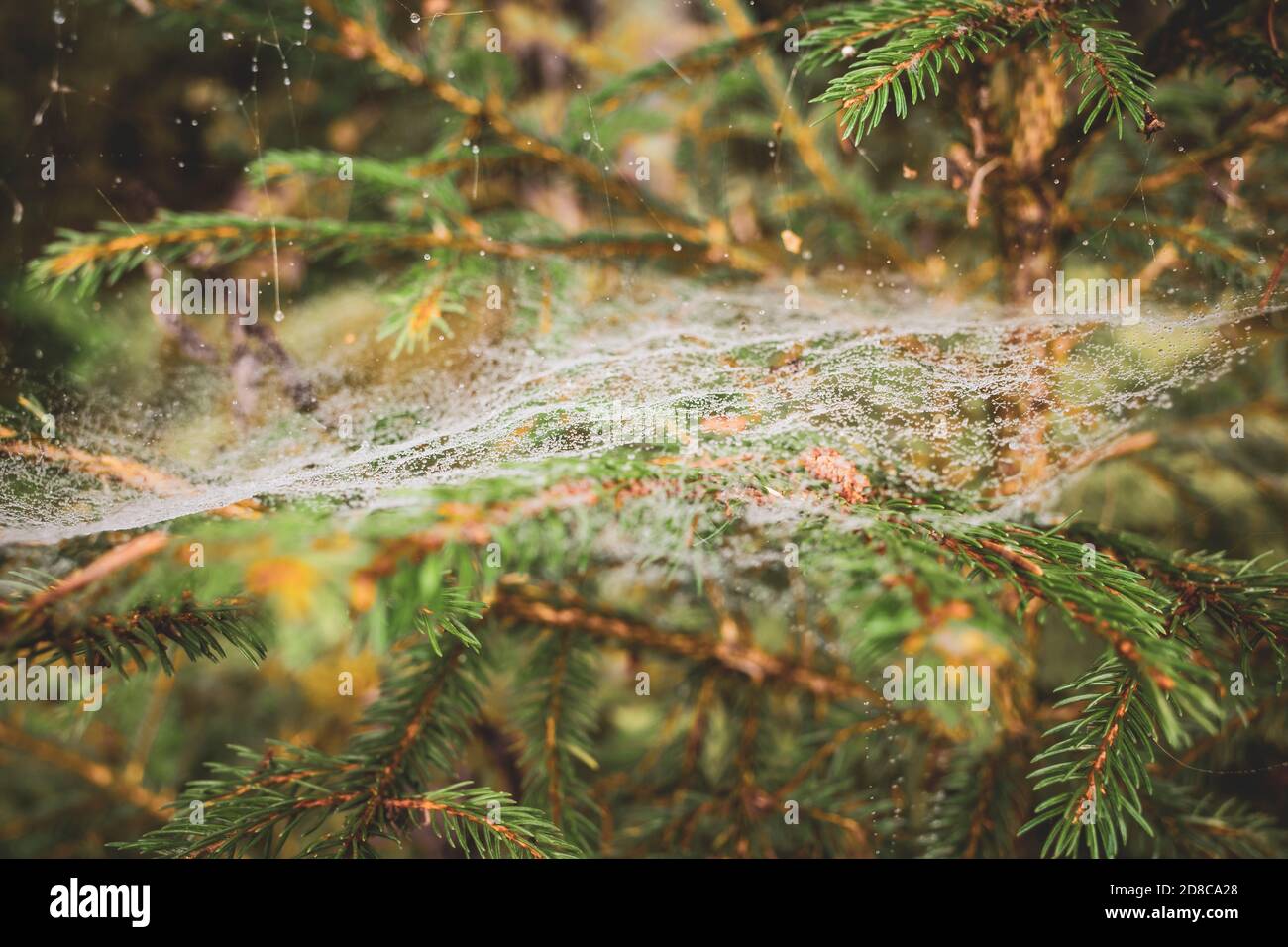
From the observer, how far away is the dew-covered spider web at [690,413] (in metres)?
0.90

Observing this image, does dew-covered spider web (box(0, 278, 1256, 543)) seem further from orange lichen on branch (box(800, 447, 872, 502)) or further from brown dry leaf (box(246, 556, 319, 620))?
brown dry leaf (box(246, 556, 319, 620))

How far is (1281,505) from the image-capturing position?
1.33 metres

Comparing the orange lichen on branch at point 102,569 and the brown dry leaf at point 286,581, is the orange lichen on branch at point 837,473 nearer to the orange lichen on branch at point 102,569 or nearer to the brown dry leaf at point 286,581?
the brown dry leaf at point 286,581

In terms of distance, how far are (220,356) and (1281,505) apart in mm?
2223

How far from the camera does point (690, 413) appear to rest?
0.84 meters

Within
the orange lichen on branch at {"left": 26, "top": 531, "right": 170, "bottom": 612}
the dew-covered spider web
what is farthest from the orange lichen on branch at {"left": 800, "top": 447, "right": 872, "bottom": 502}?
the orange lichen on branch at {"left": 26, "top": 531, "right": 170, "bottom": 612}

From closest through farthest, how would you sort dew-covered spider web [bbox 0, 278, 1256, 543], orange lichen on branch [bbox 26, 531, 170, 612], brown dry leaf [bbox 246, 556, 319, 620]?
brown dry leaf [bbox 246, 556, 319, 620] → orange lichen on branch [bbox 26, 531, 170, 612] → dew-covered spider web [bbox 0, 278, 1256, 543]

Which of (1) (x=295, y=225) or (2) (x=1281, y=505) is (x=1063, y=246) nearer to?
(2) (x=1281, y=505)

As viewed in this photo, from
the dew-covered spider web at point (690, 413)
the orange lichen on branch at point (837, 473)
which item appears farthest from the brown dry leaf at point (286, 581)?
the orange lichen on branch at point (837, 473)

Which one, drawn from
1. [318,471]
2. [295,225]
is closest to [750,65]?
[295,225]

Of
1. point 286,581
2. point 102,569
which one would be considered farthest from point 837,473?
point 102,569

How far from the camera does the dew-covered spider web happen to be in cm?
90

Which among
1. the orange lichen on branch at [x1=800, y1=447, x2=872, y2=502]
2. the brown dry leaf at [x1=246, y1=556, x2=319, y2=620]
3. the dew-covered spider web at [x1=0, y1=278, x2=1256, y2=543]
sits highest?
the dew-covered spider web at [x1=0, y1=278, x2=1256, y2=543]
